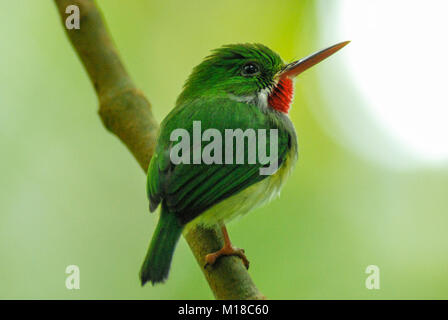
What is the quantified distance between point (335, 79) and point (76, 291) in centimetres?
351

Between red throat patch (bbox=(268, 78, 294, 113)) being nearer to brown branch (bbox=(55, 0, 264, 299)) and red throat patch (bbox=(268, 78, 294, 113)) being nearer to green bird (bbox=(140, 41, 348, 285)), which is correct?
green bird (bbox=(140, 41, 348, 285))

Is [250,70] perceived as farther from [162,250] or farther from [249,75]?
[162,250]

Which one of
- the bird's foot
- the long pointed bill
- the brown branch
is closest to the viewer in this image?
the bird's foot

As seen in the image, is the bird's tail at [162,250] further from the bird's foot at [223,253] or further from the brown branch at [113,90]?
the brown branch at [113,90]

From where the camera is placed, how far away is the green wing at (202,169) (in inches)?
106

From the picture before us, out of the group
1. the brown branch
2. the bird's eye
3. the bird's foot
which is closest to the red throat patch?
the bird's eye

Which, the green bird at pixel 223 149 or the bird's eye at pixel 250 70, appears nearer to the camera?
the green bird at pixel 223 149

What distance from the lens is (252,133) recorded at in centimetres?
304

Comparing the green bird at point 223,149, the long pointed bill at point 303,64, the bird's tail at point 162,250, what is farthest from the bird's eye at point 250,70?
the bird's tail at point 162,250

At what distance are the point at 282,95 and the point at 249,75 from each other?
0.25 meters

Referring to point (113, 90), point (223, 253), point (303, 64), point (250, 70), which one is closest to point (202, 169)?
point (223, 253)

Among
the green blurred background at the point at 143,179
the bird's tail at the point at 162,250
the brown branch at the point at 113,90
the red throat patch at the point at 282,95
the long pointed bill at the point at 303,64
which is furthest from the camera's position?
the green blurred background at the point at 143,179

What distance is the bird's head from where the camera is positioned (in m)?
3.39

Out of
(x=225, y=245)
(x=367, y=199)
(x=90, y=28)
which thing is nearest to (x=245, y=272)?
(x=225, y=245)
